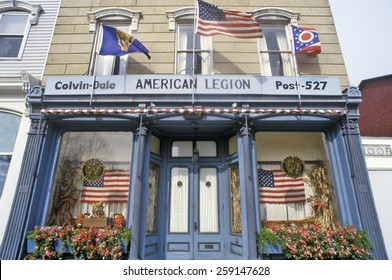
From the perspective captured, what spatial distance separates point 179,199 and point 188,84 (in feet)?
10.5

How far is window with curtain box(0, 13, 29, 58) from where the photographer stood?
8180 mm

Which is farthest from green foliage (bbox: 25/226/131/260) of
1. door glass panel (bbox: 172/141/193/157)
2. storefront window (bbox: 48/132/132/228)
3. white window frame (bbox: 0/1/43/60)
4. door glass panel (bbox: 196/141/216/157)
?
white window frame (bbox: 0/1/43/60)

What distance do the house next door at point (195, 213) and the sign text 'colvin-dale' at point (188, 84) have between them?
7.33ft

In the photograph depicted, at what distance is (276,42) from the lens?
8.25 m

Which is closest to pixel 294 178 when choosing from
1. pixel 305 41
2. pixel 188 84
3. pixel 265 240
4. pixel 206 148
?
pixel 265 240

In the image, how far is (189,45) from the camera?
8211 millimetres

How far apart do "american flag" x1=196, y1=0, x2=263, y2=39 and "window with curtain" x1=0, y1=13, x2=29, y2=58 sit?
621 centimetres

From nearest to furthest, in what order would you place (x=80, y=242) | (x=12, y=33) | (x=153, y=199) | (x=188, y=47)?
(x=80, y=242) → (x=153, y=199) → (x=188, y=47) → (x=12, y=33)

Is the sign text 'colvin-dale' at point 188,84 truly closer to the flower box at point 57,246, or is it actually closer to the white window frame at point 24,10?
the flower box at point 57,246

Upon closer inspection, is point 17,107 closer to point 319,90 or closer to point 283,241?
point 283,241

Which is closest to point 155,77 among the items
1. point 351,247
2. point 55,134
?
point 55,134

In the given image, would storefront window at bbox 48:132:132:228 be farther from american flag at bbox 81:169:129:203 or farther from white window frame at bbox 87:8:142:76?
white window frame at bbox 87:8:142:76

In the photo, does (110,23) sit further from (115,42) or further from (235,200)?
(235,200)

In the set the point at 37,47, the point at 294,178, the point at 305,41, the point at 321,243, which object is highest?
the point at 37,47
